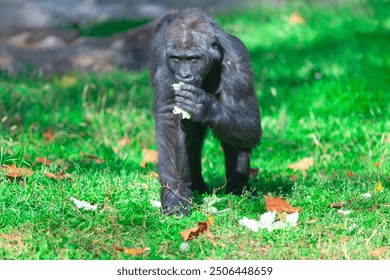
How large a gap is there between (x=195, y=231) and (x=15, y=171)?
169cm

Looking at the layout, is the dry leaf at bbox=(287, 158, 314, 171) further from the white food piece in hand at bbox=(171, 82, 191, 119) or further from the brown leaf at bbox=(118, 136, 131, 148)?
the white food piece in hand at bbox=(171, 82, 191, 119)

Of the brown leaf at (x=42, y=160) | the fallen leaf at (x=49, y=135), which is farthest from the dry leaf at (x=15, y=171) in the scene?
the fallen leaf at (x=49, y=135)

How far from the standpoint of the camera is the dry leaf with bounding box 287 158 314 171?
6895 millimetres

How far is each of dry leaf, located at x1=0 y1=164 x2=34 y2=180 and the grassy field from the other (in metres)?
0.03

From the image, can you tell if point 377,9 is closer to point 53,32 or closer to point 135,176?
point 53,32

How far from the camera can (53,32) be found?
12.2 metres

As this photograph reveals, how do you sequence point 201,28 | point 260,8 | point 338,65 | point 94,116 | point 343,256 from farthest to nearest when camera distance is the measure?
point 260,8, point 338,65, point 94,116, point 201,28, point 343,256

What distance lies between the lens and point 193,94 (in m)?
5.04

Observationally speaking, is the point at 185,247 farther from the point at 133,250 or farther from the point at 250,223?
the point at 250,223

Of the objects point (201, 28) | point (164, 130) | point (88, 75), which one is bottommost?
point (88, 75)

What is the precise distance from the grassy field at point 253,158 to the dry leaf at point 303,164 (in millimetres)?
106

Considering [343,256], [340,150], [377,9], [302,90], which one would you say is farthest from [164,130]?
[377,9]

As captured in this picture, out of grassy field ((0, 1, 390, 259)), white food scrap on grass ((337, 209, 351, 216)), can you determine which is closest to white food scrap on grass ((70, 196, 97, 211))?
grassy field ((0, 1, 390, 259))

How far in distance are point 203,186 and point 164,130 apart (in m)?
0.77
